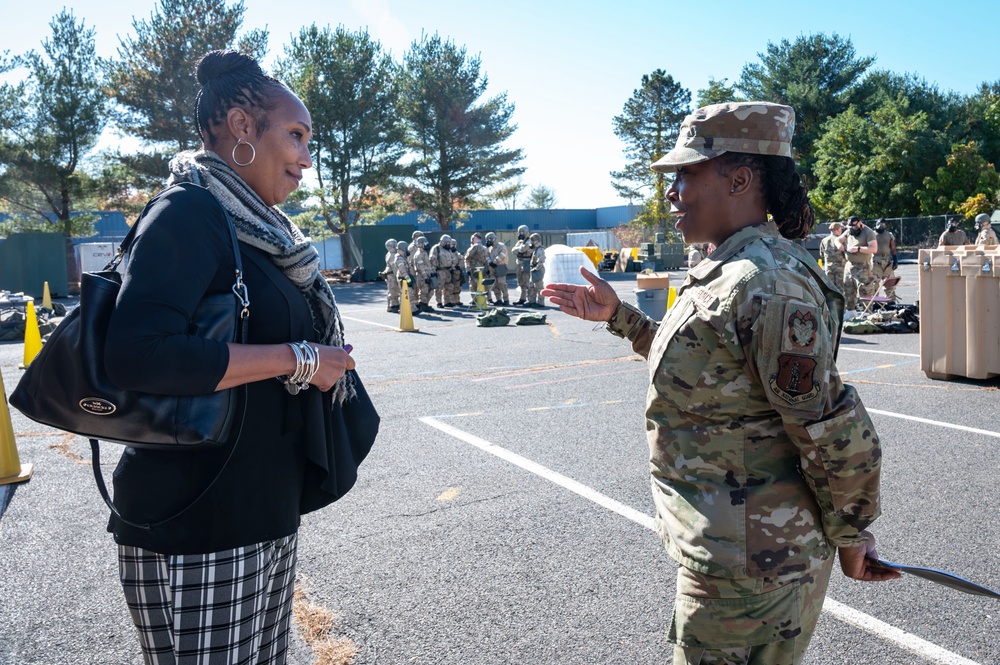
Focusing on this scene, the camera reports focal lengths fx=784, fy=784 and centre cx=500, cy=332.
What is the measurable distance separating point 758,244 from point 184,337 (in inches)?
53.7

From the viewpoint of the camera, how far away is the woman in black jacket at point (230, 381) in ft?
5.54

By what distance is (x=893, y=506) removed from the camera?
467 centimetres

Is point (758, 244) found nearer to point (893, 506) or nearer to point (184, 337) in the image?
point (184, 337)

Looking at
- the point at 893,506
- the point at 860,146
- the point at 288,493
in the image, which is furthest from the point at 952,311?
the point at 860,146

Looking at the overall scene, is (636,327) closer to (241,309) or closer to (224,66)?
(241,309)

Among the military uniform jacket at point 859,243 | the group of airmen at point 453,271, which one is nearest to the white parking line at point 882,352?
the military uniform jacket at point 859,243

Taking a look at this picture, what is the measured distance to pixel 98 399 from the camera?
5.45ft

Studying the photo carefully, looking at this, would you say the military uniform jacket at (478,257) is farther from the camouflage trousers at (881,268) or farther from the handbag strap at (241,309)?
the handbag strap at (241,309)

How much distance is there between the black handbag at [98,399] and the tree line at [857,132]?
141 feet

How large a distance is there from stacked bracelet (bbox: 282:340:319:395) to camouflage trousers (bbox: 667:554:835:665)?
1.06 meters

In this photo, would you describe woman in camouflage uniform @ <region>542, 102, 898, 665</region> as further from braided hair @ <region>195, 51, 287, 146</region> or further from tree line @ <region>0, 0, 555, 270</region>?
tree line @ <region>0, 0, 555, 270</region>

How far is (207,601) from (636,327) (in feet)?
4.91

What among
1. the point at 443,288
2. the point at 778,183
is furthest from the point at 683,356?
the point at 443,288

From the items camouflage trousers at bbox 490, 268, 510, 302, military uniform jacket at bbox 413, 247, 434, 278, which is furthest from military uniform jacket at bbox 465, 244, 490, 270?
military uniform jacket at bbox 413, 247, 434, 278
